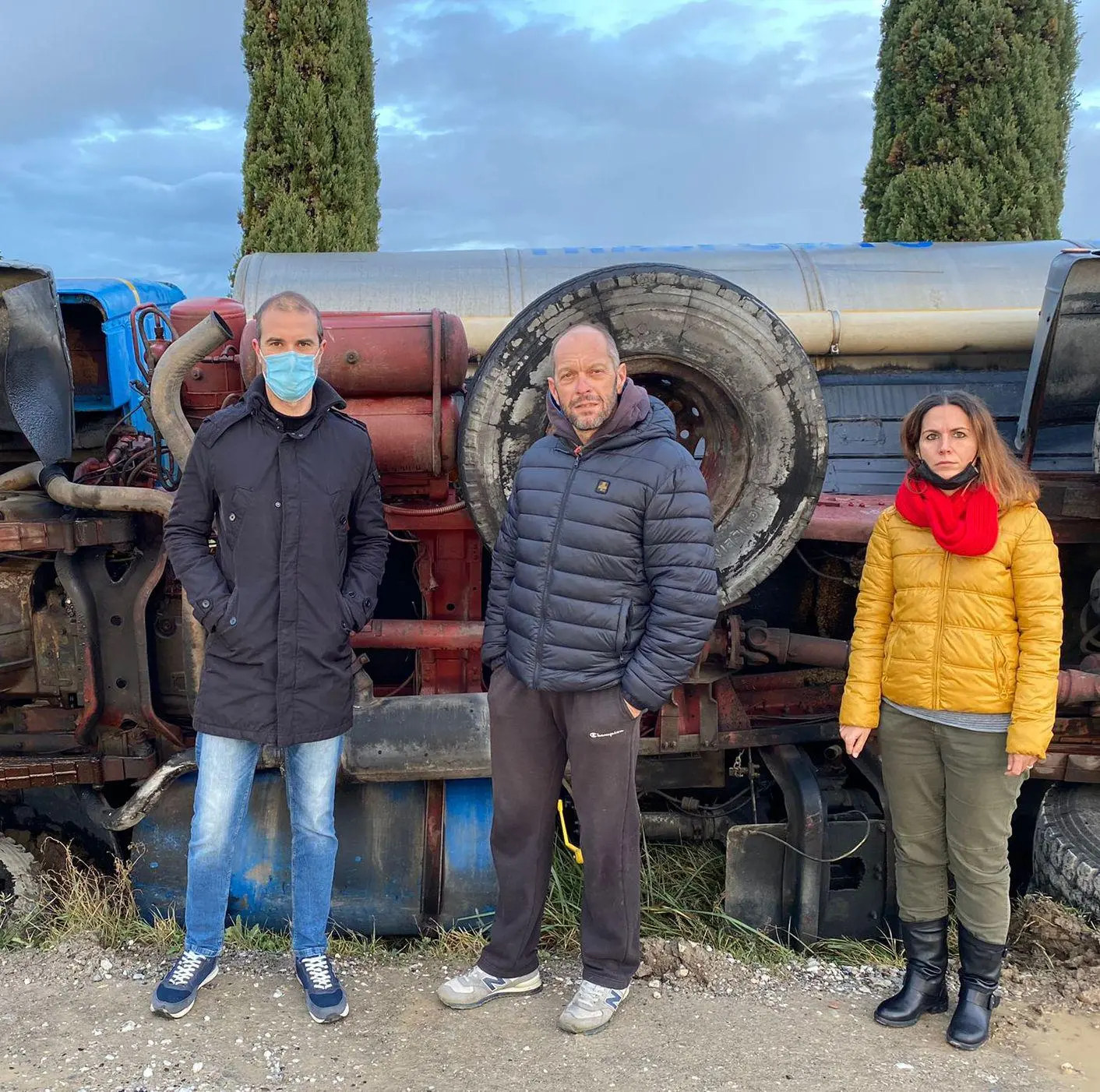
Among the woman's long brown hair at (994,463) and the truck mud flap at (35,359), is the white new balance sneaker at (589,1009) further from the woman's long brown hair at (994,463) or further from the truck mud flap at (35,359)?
the truck mud flap at (35,359)

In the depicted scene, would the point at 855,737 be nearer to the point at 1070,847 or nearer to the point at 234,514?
the point at 1070,847

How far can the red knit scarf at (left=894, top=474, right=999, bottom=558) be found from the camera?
265 centimetres

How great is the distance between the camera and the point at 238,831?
114 inches

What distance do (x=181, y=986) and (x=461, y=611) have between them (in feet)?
5.06

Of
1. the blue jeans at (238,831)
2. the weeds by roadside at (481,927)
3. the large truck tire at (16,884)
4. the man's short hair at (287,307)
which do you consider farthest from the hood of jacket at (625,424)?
the large truck tire at (16,884)

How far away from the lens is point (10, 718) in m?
3.89

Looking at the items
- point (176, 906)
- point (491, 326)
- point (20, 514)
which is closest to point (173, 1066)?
point (176, 906)

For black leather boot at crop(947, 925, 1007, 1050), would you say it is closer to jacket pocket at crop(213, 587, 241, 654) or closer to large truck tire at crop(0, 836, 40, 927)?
jacket pocket at crop(213, 587, 241, 654)

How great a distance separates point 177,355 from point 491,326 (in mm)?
2165

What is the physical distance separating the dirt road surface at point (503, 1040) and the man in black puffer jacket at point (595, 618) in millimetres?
195

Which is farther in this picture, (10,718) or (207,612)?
(10,718)

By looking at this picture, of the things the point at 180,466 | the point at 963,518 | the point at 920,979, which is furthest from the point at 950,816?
the point at 180,466

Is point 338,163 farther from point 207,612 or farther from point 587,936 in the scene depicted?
point 587,936

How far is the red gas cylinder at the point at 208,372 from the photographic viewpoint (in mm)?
3506
